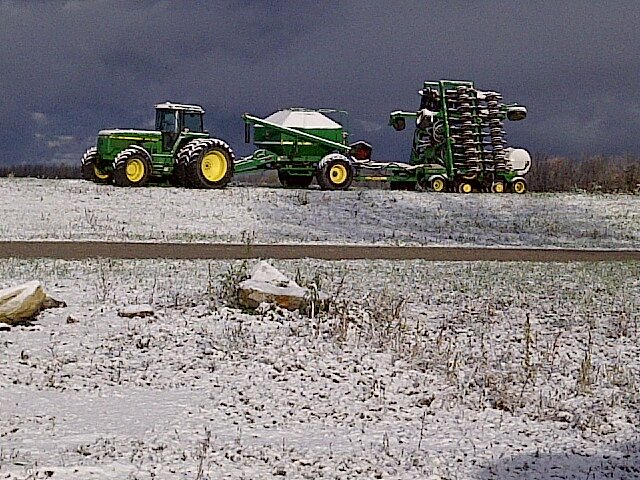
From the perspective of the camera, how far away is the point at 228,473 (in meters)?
6.35

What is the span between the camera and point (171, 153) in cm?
2855

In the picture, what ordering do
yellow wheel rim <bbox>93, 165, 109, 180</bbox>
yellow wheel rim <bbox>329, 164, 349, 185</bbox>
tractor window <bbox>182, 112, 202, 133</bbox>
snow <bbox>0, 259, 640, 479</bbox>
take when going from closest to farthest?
snow <bbox>0, 259, 640, 479</bbox>
tractor window <bbox>182, 112, 202, 133</bbox>
yellow wheel rim <bbox>93, 165, 109, 180</bbox>
yellow wheel rim <bbox>329, 164, 349, 185</bbox>

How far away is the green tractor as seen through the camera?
27266mm

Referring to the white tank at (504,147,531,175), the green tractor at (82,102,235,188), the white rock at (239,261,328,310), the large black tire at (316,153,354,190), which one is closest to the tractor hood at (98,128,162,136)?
the green tractor at (82,102,235,188)

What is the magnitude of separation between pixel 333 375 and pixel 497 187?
2644cm

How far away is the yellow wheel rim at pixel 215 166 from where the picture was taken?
2797 centimetres

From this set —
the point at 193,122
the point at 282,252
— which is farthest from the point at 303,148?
the point at 282,252

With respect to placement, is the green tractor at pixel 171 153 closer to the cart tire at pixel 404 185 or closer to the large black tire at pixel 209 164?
the large black tire at pixel 209 164

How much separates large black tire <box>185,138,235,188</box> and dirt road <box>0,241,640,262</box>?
30.2 ft

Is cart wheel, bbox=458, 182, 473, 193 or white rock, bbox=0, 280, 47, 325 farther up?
cart wheel, bbox=458, 182, 473, 193

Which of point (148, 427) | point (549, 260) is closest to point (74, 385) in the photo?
point (148, 427)

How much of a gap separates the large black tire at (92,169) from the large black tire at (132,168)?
2.29 meters

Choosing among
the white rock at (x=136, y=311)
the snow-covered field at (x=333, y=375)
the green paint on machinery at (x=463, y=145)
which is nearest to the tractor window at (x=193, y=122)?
the green paint on machinery at (x=463, y=145)

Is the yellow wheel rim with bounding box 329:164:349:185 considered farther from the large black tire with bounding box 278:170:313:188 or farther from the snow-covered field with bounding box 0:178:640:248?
the snow-covered field with bounding box 0:178:640:248
